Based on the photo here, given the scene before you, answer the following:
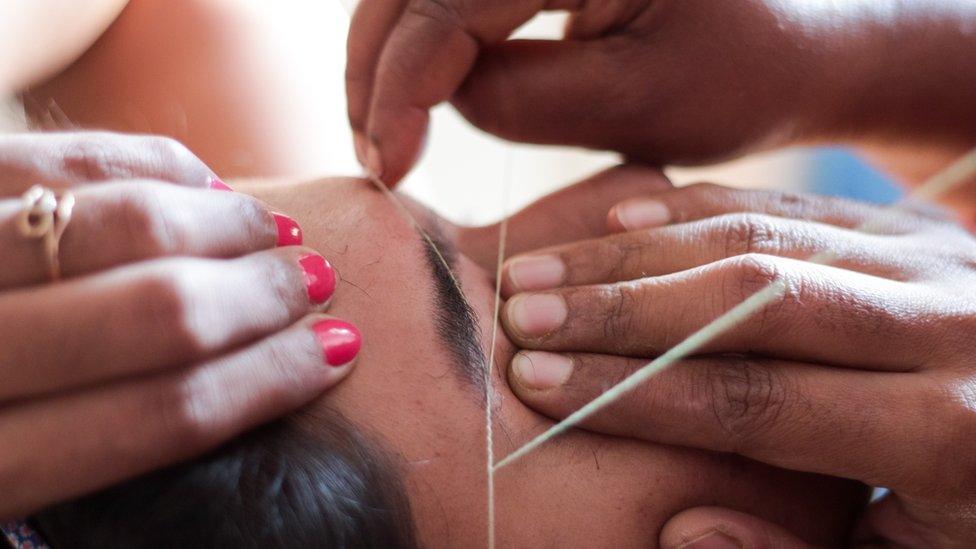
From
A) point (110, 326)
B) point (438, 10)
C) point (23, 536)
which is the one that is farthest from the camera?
point (438, 10)

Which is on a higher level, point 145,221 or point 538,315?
point 145,221

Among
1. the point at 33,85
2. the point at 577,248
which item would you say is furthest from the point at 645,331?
the point at 33,85

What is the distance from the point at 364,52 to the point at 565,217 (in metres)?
0.34

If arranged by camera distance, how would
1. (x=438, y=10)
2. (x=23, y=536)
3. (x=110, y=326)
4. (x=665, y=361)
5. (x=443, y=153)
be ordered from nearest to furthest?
1. (x=110, y=326)
2. (x=23, y=536)
3. (x=665, y=361)
4. (x=438, y=10)
5. (x=443, y=153)

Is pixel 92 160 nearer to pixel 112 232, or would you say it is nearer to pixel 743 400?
pixel 112 232

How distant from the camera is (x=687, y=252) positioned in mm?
822

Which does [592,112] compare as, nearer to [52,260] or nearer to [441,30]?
[441,30]

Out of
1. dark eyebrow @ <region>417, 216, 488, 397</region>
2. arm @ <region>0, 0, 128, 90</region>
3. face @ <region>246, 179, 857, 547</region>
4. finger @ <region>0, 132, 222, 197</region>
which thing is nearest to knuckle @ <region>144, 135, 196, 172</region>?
finger @ <region>0, 132, 222, 197</region>

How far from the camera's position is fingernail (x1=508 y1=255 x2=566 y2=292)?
795 mm

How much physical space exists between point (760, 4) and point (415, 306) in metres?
0.66

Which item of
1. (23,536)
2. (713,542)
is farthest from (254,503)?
(713,542)

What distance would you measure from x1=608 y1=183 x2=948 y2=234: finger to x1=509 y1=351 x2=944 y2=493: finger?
226 mm

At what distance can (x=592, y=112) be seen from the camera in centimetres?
103

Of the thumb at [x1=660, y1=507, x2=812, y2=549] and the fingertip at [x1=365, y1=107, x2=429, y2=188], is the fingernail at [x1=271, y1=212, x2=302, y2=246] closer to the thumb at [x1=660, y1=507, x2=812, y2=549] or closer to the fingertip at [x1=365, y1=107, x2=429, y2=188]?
the fingertip at [x1=365, y1=107, x2=429, y2=188]
